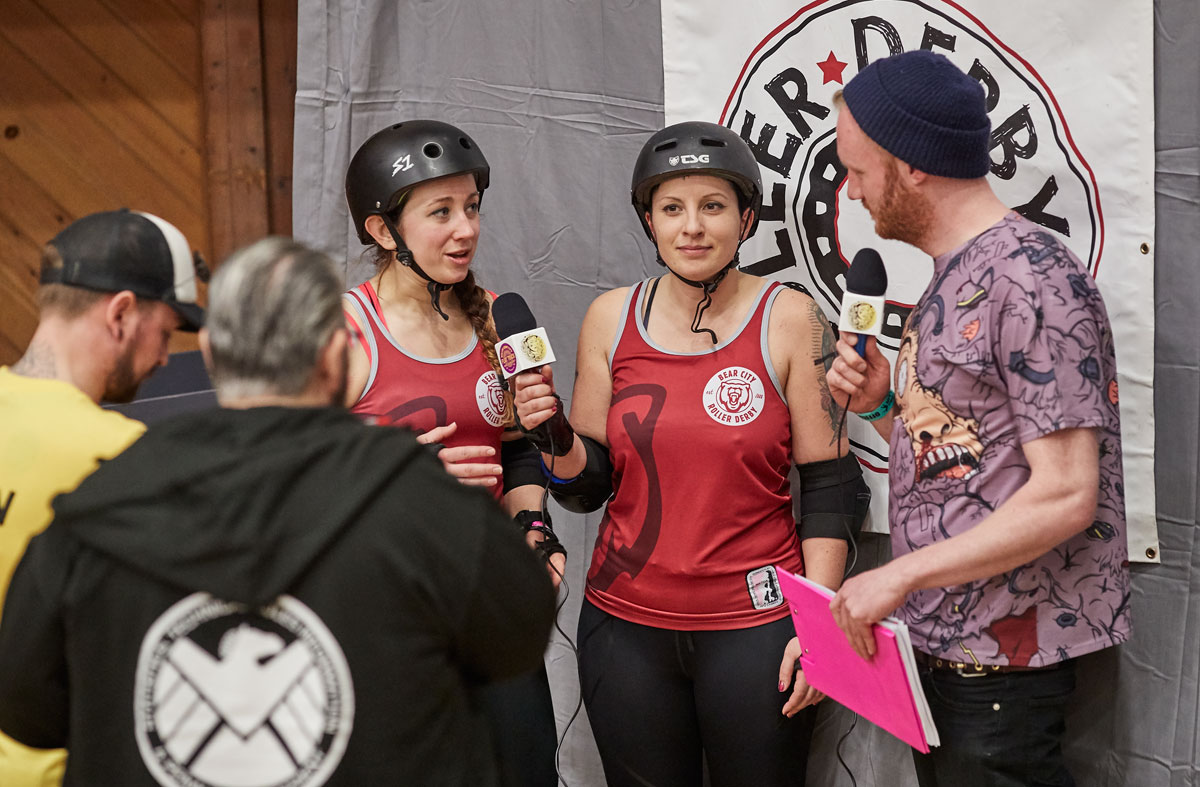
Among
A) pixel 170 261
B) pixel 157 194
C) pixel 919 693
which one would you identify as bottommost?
pixel 919 693

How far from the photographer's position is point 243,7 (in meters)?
3.04

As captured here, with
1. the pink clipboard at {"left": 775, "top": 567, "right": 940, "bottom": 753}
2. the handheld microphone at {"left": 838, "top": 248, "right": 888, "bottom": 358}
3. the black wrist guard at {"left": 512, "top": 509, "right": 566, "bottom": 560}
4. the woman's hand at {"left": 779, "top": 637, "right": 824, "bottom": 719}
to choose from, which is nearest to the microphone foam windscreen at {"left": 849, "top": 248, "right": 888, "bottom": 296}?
the handheld microphone at {"left": 838, "top": 248, "right": 888, "bottom": 358}

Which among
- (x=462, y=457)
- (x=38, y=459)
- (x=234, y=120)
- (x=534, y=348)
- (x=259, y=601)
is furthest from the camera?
(x=234, y=120)

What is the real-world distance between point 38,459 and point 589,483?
1086mm

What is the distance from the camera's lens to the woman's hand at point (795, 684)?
197cm

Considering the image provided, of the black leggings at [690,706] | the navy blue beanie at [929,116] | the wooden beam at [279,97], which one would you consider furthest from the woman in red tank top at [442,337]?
the wooden beam at [279,97]

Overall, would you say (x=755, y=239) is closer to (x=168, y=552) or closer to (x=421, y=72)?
(x=421, y=72)

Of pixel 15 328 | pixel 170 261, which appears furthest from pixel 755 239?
pixel 15 328

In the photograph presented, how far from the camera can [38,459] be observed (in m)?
1.26

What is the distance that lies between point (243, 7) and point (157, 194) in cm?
59

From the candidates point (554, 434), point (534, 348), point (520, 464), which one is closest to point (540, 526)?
point (520, 464)

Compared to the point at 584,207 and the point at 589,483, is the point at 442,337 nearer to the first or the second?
the point at 589,483

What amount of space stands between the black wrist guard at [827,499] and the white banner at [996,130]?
0.22m

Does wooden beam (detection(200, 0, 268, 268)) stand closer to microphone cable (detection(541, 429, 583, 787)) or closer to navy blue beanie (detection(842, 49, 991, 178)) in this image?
microphone cable (detection(541, 429, 583, 787))
